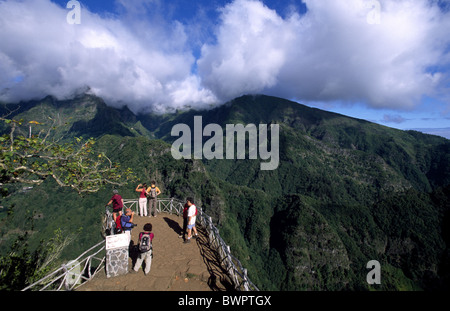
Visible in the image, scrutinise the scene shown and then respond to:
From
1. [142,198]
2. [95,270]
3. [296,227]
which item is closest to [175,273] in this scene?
[95,270]

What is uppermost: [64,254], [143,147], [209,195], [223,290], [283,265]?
[143,147]

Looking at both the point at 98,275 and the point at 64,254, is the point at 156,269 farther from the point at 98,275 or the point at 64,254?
the point at 64,254

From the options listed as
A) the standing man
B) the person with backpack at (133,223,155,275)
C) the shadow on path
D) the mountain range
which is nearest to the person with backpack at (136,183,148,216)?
the standing man

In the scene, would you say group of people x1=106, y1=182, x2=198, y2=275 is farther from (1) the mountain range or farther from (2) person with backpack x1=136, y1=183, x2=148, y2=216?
(1) the mountain range

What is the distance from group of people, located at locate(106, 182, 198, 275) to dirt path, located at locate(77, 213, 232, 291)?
52 centimetres

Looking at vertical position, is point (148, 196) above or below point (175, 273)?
above

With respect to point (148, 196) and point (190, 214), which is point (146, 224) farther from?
point (148, 196)

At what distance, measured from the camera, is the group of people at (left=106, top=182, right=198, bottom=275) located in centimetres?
1005

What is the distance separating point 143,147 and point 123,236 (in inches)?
5886

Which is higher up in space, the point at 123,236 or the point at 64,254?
the point at 123,236

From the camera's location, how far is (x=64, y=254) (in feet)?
275

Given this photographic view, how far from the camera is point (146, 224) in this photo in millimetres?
9938

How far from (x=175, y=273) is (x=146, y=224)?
2.93 m
